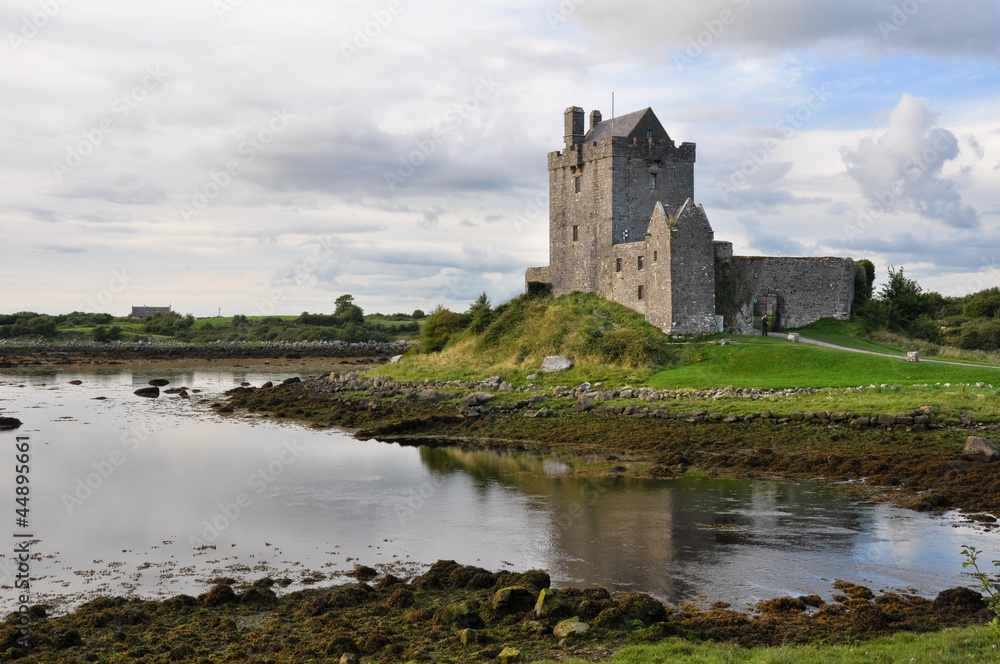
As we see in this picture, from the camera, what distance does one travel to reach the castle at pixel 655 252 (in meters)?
35.5

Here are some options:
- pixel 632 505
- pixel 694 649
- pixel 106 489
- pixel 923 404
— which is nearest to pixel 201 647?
pixel 694 649

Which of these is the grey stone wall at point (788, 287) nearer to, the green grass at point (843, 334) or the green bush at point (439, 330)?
the green grass at point (843, 334)

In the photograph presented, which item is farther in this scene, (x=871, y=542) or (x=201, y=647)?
(x=871, y=542)

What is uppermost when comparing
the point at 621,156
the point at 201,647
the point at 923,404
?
the point at 621,156

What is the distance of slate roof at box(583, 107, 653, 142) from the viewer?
40.7 meters

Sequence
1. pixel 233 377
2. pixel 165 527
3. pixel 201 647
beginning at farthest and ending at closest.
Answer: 1. pixel 233 377
2. pixel 165 527
3. pixel 201 647

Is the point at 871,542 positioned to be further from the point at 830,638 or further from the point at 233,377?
the point at 233,377

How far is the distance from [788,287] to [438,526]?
2693 cm

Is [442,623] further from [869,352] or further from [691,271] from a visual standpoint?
[691,271]

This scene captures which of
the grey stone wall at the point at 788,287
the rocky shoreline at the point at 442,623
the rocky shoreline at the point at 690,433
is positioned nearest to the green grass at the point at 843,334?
the grey stone wall at the point at 788,287

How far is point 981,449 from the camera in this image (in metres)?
19.0

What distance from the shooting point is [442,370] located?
1533 inches

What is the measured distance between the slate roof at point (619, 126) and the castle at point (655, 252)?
7 cm

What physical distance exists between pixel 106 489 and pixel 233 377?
3954cm
